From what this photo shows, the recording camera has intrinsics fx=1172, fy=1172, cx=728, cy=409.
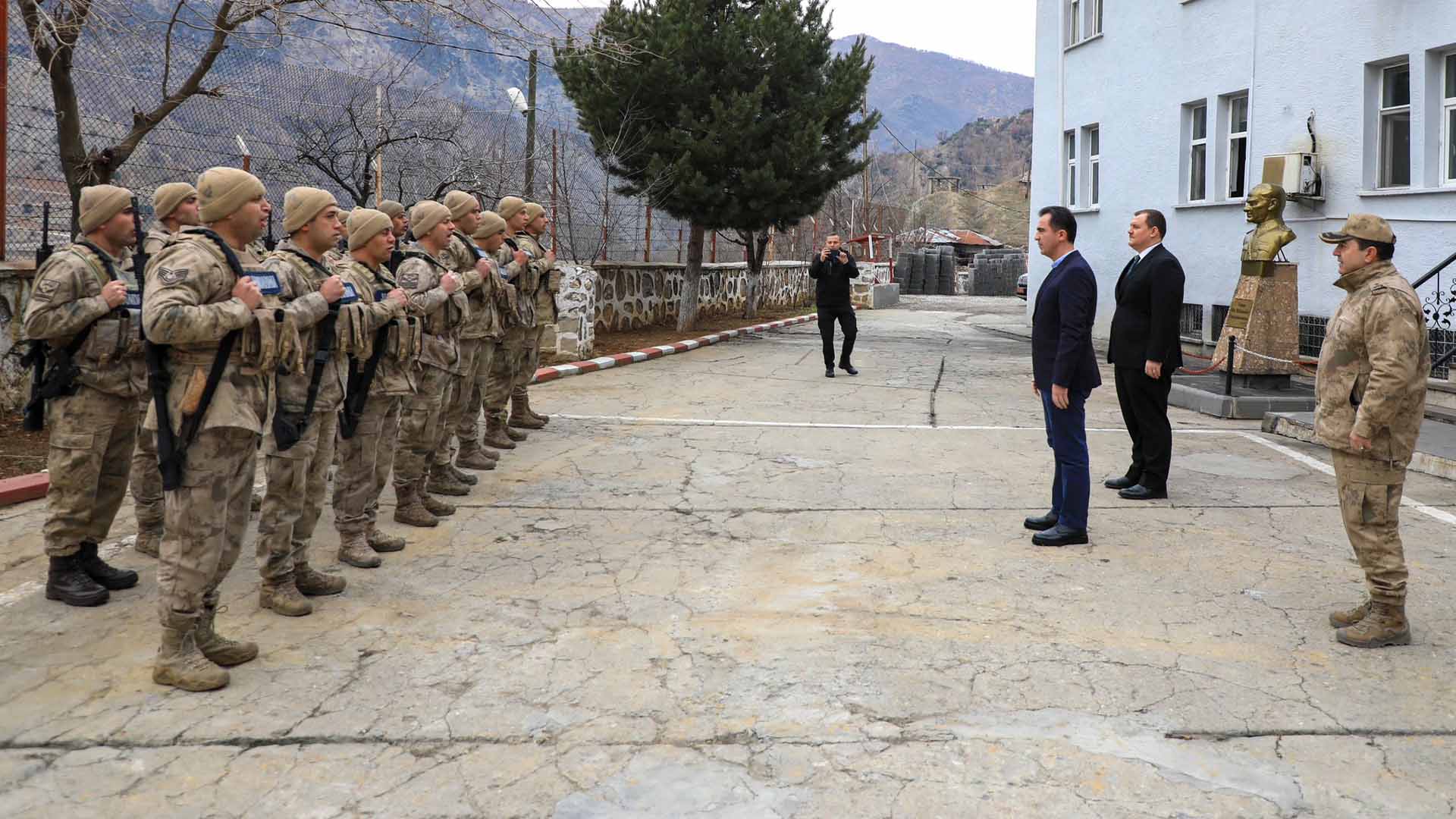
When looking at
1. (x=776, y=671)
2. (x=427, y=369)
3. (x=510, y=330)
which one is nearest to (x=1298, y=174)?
(x=510, y=330)

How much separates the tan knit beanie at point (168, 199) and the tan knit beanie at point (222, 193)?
4.72 ft

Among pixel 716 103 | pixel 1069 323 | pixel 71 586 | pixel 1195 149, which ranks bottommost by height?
pixel 71 586

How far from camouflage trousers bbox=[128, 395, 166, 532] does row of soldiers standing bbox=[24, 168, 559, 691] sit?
11 millimetres

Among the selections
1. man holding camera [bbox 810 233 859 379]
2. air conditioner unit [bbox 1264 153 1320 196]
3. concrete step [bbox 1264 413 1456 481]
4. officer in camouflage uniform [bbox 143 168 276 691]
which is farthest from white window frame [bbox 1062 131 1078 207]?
officer in camouflage uniform [bbox 143 168 276 691]

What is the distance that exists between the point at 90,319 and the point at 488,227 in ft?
10.3

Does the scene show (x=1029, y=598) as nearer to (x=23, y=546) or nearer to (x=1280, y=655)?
(x=1280, y=655)

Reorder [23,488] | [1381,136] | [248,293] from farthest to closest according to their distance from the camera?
1. [1381,136]
2. [23,488]
3. [248,293]

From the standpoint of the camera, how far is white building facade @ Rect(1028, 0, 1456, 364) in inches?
523

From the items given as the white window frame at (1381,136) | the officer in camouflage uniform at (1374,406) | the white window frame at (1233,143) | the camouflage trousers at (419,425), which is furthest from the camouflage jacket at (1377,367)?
the white window frame at (1233,143)

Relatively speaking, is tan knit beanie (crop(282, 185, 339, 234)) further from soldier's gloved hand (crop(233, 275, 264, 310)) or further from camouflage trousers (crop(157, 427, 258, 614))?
camouflage trousers (crop(157, 427, 258, 614))

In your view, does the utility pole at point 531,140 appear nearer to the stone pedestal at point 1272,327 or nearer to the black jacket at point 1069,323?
the stone pedestal at point 1272,327

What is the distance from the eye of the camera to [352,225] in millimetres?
5586

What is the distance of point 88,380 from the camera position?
525 centimetres

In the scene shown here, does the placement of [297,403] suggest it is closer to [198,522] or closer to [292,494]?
[292,494]
